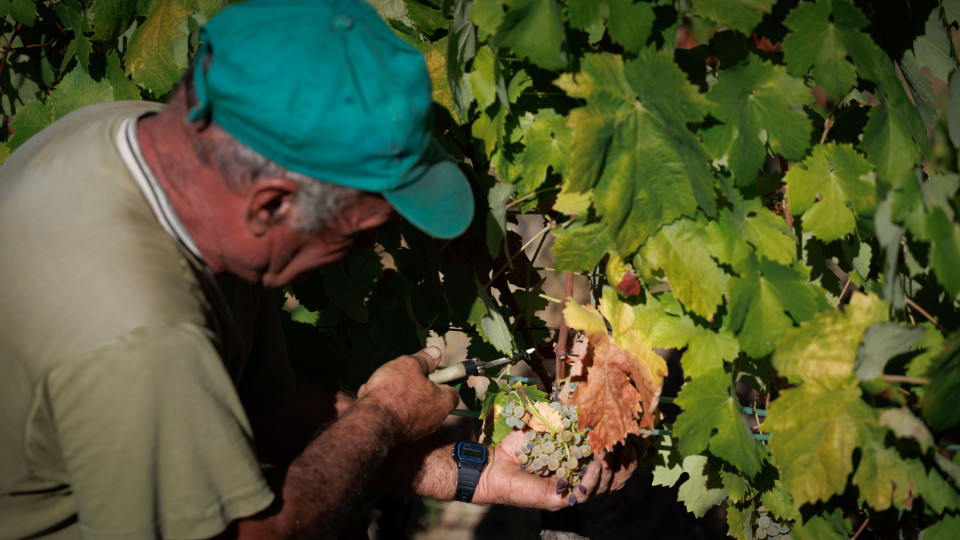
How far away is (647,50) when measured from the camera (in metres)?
1.63

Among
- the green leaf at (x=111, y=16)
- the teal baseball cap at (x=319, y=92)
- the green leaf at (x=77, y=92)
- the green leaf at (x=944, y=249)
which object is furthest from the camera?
the green leaf at (x=77, y=92)

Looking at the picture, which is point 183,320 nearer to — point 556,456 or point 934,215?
point 556,456

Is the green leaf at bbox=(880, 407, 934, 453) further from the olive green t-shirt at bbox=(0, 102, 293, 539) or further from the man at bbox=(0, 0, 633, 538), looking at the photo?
the olive green t-shirt at bbox=(0, 102, 293, 539)

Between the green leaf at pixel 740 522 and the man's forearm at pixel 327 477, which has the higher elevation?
the man's forearm at pixel 327 477

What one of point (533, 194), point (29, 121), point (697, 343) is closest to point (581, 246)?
point (533, 194)

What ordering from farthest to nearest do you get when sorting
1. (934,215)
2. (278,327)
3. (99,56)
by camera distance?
(99,56), (278,327), (934,215)

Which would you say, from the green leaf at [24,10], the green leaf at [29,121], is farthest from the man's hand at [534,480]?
the green leaf at [24,10]

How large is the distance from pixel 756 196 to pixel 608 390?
60cm

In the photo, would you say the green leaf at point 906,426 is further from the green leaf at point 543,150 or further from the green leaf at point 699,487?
the green leaf at point 543,150

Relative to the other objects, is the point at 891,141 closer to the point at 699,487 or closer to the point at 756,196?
the point at 756,196

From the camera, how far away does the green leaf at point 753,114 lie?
168 cm

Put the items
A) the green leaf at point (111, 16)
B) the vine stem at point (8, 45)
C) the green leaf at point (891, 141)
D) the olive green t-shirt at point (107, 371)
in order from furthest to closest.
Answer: the vine stem at point (8, 45) < the green leaf at point (111, 16) < the green leaf at point (891, 141) < the olive green t-shirt at point (107, 371)

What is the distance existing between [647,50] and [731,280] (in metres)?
0.54

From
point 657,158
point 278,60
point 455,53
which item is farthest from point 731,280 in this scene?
point 278,60
